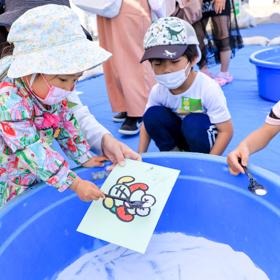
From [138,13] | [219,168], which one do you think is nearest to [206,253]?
[219,168]

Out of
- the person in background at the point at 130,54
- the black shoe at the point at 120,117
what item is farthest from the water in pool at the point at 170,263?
the black shoe at the point at 120,117

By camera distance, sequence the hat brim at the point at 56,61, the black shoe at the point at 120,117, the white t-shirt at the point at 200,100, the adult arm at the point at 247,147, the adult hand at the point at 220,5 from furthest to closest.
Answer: the adult hand at the point at 220,5
the black shoe at the point at 120,117
the white t-shirt at the point at 200,100
the adult arm at the point at 247,147
the hat brim at the point at 56,61

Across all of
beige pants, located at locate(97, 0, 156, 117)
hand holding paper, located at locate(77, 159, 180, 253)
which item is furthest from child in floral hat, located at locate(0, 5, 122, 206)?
beige pants, located at locate(97, 0, 156, 117)

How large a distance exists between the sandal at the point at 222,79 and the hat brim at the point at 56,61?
1633mm

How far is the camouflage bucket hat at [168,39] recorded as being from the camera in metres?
0.87

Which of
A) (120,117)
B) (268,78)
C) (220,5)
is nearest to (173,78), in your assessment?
(120,117)

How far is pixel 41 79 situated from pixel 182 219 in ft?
1.85

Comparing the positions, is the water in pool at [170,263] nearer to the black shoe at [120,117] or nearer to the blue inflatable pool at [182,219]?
the blue inflatable pool at [182,219]

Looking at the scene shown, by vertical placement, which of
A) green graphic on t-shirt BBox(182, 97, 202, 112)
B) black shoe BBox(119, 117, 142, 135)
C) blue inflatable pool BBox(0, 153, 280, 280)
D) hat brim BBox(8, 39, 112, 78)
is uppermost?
hat brim BBox(8, 39, 112, 78)

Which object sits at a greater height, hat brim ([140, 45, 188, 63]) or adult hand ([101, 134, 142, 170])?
hat brim ([140, 45, 188, 63])

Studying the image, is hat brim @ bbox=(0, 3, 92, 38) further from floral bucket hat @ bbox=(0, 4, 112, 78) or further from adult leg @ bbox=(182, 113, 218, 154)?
adult leg @ bbox=(182, 113, 218, 154)

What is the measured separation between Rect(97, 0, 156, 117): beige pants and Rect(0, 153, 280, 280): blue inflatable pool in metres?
0.67

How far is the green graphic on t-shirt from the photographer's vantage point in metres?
0.97

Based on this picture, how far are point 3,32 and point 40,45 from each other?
0.29 meters
